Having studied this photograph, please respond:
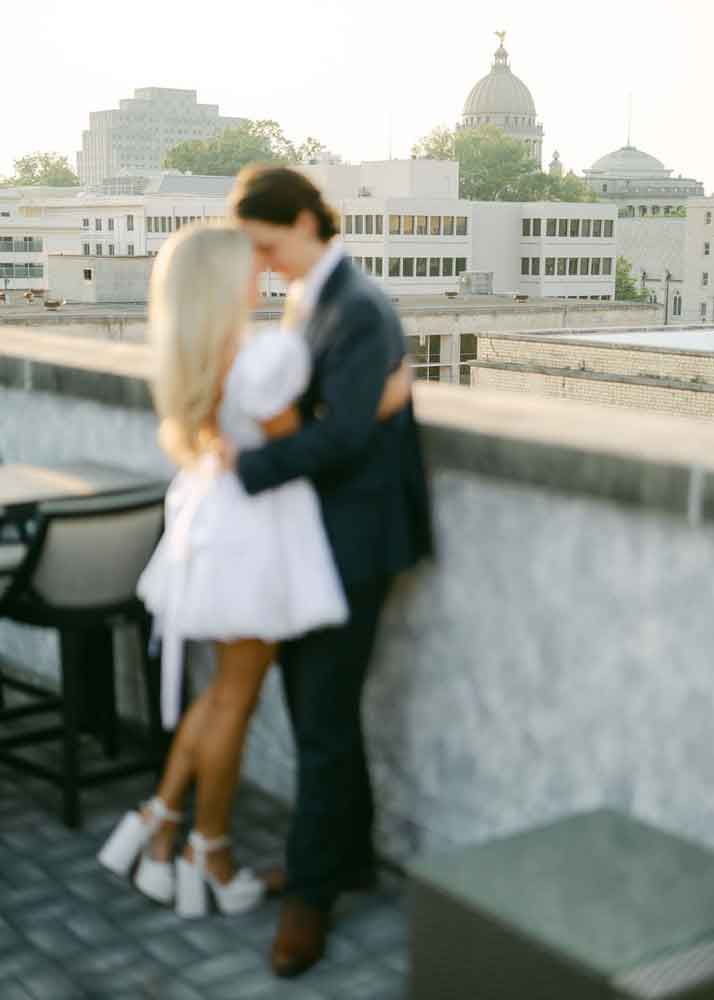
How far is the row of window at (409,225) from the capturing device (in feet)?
344

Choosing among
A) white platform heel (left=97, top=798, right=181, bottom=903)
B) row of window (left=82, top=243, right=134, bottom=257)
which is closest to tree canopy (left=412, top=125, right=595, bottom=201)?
row of window (left=82, top=243, right=134, bottom=257)

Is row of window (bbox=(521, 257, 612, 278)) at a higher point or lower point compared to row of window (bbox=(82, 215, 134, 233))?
lower

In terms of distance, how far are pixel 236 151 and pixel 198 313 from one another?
170 metres

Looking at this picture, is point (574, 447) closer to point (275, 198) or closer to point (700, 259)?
point (275, 198)

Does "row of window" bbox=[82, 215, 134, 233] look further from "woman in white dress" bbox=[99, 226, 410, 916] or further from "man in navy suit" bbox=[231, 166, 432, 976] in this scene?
"man in navy suit" bbox=[231, 166, 432, 976]

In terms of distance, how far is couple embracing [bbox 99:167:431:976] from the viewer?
343 centimetres

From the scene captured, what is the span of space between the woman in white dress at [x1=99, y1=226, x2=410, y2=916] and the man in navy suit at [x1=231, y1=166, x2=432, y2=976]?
0.23 ft

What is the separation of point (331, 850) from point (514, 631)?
716 mm

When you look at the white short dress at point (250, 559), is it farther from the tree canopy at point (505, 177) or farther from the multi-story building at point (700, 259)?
the tree canopy at point (505, 177)

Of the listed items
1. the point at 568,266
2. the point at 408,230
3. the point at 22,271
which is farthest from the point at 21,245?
the point at 568,266

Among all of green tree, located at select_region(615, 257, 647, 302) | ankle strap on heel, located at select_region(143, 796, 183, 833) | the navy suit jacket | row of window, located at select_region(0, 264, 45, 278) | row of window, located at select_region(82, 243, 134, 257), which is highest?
the navy suit jacket

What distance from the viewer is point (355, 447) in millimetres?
3443

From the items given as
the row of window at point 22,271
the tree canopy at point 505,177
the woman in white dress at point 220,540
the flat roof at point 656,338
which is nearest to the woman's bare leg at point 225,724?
the woman in white dress at point 220,540

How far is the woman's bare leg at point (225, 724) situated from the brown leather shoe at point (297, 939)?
0.34 meters
